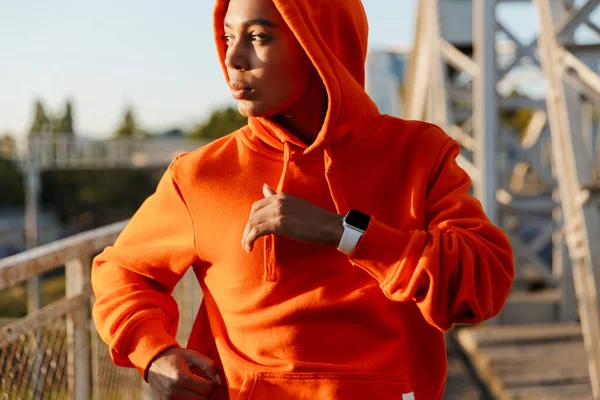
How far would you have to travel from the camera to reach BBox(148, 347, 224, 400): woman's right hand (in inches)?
73.8

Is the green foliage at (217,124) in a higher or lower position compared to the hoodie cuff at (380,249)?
lower

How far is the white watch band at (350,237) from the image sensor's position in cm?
165

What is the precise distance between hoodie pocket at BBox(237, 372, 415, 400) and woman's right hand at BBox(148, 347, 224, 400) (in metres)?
0.10

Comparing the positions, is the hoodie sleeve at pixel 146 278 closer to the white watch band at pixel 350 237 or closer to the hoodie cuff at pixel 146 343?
the hoodie cuff at pixel 146 343

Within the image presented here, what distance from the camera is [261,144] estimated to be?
1960 millimetres

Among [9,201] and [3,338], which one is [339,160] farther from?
[9,201]

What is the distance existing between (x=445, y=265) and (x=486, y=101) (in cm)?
686

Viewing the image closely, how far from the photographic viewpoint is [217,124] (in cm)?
6881

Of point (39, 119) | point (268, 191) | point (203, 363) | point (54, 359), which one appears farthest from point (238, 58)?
point (39, 119)

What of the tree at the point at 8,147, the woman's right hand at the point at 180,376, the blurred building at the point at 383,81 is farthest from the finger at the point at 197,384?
the tree at the point at 8,147

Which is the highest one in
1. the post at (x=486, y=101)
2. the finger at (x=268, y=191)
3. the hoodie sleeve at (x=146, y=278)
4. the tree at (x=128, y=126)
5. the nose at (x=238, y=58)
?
the nose at (x=238, y=58)

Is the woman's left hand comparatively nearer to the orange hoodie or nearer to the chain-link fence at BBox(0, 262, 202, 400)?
the orange hoodie

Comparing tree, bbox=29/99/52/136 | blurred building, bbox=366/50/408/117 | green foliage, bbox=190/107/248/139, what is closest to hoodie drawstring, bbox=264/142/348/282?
blurred building, bbox=366/50/408/117

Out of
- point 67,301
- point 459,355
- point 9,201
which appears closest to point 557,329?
point 459,355
